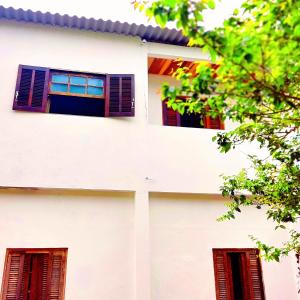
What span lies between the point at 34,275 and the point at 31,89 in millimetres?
3519

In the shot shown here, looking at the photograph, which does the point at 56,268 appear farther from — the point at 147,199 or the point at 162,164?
the point at 162,164

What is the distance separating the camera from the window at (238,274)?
6.88 m

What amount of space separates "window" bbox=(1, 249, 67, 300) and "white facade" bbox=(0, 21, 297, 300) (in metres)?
0.16

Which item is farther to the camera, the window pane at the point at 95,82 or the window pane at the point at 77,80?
the window pane at the point at 95,82

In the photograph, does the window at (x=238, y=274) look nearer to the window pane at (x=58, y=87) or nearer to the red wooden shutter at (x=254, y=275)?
the red wooden shutter at (x=254, y=275)

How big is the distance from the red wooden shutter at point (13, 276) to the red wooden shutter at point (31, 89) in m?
2.76

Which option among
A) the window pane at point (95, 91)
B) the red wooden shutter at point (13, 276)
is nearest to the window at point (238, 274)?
the red wooden shutter at point (13, 276)

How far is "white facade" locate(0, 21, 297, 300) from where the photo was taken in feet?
20.9

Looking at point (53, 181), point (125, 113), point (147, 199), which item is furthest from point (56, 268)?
point (125, 113)

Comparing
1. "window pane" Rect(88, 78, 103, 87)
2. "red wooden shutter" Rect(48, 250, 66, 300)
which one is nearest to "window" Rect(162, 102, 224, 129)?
"window pane" Rect(88, 78, 103, 87)

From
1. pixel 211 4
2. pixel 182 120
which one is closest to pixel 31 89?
pixel 182 120

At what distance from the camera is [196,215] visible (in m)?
7.21

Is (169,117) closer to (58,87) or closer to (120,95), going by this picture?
(120,95)

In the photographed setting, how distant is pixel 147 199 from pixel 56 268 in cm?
208
